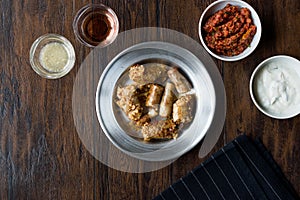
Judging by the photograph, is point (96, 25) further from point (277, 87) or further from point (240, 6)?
point (277, 87)

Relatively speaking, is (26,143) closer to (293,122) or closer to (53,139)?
(53,139)

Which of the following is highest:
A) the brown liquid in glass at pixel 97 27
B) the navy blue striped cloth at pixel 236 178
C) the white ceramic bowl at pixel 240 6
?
the brown liquid in glass at pixel 97 27

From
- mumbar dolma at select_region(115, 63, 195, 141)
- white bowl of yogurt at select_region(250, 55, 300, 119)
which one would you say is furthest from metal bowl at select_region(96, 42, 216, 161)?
white bowl of yogurt at select_region(250, 55, 300, 119)

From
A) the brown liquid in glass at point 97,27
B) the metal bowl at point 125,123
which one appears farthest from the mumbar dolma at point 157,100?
the brown liquid in glass at point 97,27

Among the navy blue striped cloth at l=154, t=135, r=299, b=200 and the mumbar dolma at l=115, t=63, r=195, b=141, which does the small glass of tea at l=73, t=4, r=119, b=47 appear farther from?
the navy blue striped cloth at l=154, t=135, r=299, b=200

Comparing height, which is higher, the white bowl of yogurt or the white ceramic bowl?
the white ceramic bowl

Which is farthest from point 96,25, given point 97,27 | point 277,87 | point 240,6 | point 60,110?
point 277,87

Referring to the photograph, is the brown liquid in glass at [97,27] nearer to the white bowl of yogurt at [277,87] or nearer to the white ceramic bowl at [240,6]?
the white ceramic bowl at [240,6]
